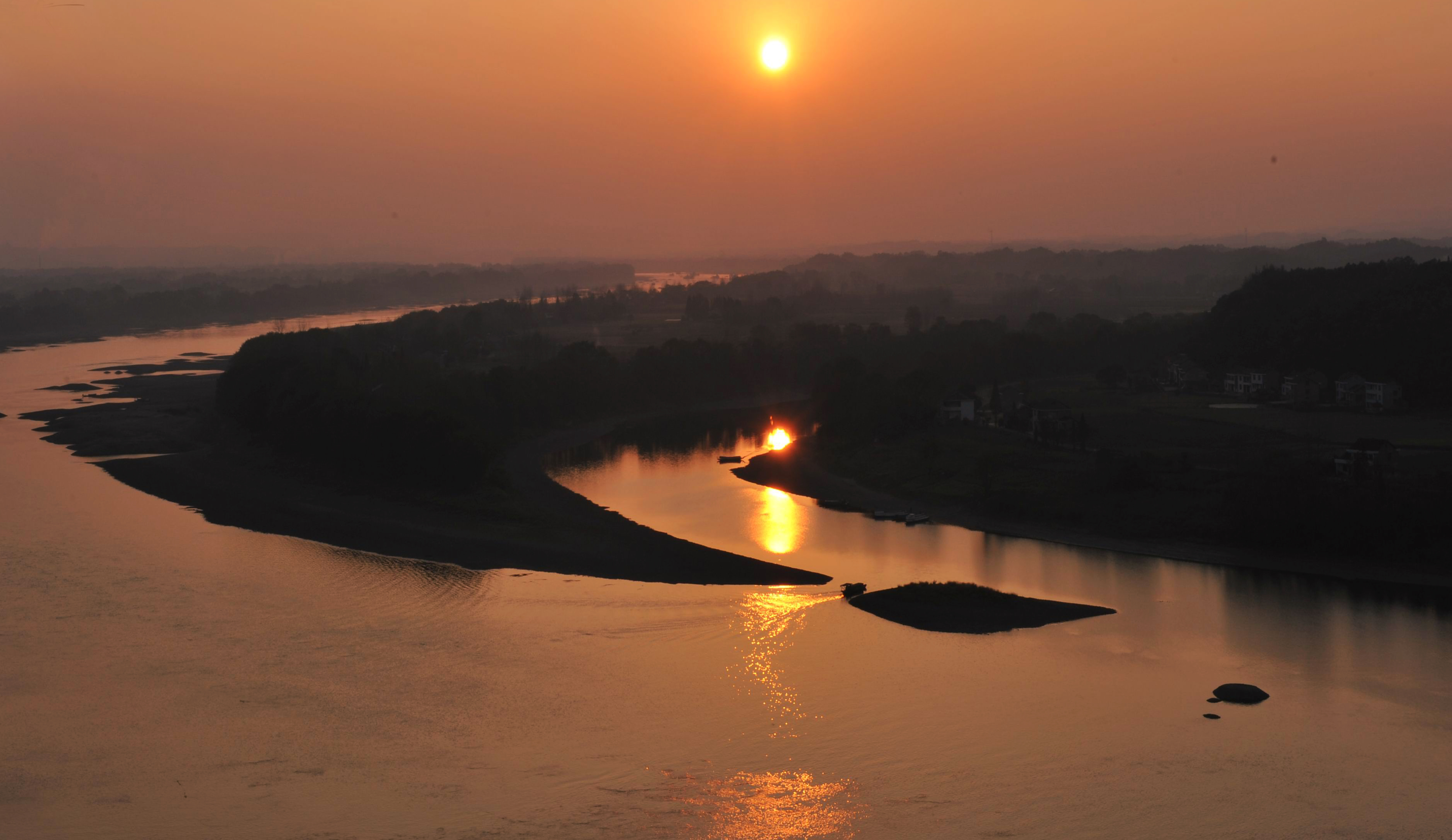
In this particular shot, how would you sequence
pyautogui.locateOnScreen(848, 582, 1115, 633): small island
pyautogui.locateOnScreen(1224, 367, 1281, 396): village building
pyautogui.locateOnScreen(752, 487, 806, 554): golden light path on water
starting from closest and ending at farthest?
pyautogui.locateOnScreen(848, 582, 1115, 633): small island → pyautogui.locateOnScreen(752, 487, 806, 554): golden light path on water → pyautogui.locateOnScreen(1224, 367, 1281, 396): village building

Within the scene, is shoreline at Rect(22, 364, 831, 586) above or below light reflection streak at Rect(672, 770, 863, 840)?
above

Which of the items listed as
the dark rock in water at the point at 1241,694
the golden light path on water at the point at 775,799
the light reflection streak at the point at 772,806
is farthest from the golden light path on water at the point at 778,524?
the light reflection streak at the point at 772,806

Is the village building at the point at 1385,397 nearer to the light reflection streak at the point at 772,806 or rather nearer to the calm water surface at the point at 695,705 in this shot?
the calm water surface at the point at 695,705

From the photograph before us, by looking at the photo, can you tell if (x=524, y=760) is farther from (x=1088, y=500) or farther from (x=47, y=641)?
(x=1088, y=500)

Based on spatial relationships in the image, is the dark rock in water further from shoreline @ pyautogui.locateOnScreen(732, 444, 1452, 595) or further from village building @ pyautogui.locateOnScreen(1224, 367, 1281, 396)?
village building @ pyautogui.locateOnScreen(1224, 367, 1281, 396)

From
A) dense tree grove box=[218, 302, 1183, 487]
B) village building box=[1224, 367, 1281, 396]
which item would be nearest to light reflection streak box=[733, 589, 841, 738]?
dense tree grove box=[218, 302, 1183, 487]

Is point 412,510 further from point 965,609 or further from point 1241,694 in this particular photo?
point 1241,694

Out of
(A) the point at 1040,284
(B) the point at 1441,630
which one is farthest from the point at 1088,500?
(A) the point at 1040,284
